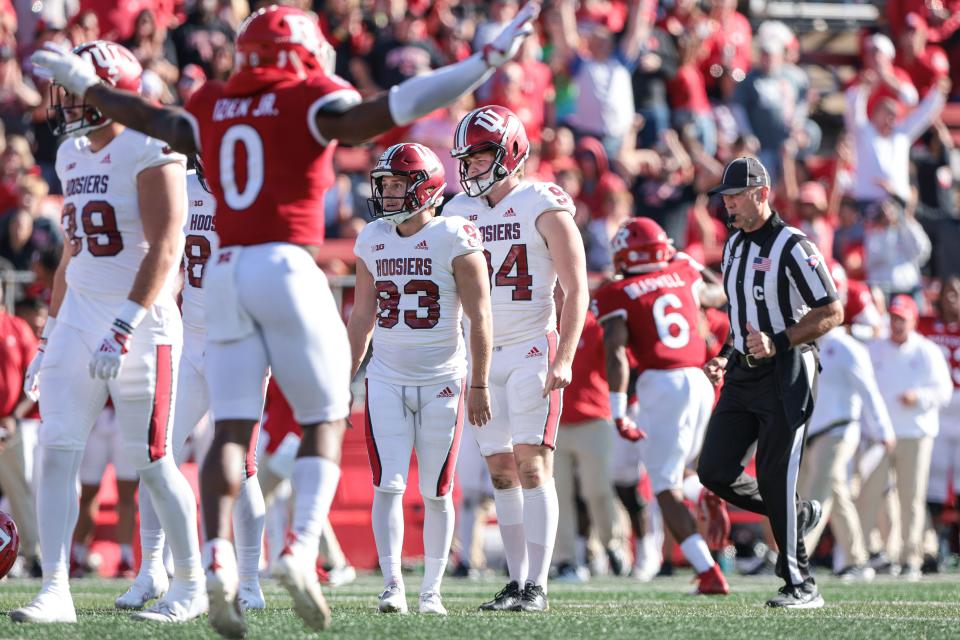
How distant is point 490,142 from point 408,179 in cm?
47

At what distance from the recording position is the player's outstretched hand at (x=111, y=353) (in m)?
5.23

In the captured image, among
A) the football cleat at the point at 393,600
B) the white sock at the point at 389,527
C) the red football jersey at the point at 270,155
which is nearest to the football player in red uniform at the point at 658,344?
the white sock at the point at 389,527

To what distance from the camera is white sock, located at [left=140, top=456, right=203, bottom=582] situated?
5562 mm

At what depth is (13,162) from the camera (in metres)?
12.2

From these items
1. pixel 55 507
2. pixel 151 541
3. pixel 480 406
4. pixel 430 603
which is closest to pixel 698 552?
pixel 430 603

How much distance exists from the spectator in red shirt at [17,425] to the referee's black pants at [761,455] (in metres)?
5.29

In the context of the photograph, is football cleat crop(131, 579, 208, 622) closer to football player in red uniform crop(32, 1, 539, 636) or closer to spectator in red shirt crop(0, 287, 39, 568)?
football player in red uniform crop(32, 1, 539, 636)

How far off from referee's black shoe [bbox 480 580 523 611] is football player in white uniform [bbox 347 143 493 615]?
27 centimetres

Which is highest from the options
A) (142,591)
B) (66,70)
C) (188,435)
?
(66,70)

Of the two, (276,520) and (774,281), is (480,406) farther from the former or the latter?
(276,520)

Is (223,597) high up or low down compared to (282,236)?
down

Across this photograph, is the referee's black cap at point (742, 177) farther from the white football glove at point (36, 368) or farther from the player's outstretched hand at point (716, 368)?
the white football glove at point (36, 368)

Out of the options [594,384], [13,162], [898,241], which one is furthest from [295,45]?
[898,241]

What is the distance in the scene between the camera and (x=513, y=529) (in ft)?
22.1
